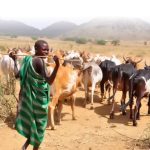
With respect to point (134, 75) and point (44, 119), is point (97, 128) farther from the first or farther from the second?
point (44, 119)

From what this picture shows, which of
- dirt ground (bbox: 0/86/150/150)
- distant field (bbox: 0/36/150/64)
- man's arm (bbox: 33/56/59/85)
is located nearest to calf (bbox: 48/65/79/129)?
dirt ground (bbox: 0/86/150/150)

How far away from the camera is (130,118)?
37.6 ft

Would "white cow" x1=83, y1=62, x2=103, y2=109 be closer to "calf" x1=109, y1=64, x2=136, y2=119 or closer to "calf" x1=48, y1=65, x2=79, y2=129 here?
"calf" x1=109, y1=64, x2=136, y2=119

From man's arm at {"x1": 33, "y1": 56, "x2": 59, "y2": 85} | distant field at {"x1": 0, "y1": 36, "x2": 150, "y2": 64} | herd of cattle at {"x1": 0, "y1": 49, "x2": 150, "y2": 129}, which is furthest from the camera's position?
distant field at {"x1": 0, "y1": 36, "x2": 150, "y2": 64}

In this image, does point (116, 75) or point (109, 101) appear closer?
point (116, 75)

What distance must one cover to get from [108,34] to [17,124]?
6643 inches

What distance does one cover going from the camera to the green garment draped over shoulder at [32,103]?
6.42 metres

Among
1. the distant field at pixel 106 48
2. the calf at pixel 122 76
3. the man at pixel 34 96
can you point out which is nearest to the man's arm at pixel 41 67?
the man at pixel 34 96

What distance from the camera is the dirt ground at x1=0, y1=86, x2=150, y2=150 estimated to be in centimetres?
846

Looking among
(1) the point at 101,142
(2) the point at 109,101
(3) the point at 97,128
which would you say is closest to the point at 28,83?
(1) the point at 101,142

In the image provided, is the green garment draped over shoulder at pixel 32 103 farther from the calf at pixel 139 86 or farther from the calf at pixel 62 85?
the calf at pixel 139 86

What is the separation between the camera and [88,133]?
31.4 ft

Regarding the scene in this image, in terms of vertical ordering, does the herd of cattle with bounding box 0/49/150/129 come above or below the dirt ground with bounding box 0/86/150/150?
above

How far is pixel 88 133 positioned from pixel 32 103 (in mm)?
3383
